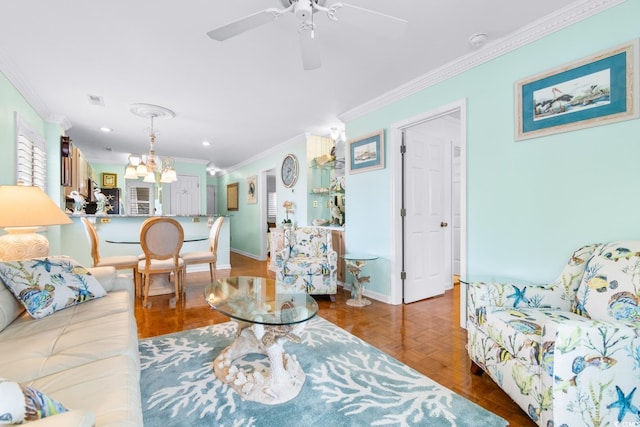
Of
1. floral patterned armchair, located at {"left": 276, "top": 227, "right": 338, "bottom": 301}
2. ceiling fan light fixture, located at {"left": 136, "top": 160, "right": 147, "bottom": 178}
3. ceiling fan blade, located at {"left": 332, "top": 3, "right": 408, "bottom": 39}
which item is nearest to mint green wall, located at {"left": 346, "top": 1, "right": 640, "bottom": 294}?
ceiling fan blade, located at {"left": 332, "top": 3, "right": 408, "bottom": 39}

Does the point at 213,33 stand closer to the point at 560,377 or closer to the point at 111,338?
the point at 111,338

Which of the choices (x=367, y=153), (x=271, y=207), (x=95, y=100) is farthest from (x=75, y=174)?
(x=367, y=153)

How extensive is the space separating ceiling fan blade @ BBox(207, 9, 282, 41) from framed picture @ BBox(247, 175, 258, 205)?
5.14 meters

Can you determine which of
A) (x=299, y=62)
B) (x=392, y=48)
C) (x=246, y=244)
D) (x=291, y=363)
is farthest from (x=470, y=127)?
(x=246, y=244)

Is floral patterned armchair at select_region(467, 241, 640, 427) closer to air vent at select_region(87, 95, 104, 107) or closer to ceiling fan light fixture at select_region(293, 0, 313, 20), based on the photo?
ceiling fan light fixture at select_region(293, 0, 313, 20)

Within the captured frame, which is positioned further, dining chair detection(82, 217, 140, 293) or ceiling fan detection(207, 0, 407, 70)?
dining chair detection(82, 217, 140, 293)

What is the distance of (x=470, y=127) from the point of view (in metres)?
2.54

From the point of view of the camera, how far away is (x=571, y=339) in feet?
3.82

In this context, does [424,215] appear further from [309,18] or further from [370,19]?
[309,18]

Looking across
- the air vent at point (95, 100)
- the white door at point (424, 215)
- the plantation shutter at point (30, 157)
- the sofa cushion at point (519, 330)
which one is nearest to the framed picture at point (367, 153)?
the white door at point (424, 215)

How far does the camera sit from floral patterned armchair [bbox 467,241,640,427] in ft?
3.82

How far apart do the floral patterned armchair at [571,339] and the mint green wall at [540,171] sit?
0.24m

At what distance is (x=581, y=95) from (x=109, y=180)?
29.3 ft

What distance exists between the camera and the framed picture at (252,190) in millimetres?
6711
